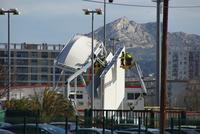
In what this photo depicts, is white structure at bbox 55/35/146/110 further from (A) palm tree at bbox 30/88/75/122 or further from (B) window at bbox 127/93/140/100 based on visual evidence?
(A) palm tree at bbox 30/88/75/122

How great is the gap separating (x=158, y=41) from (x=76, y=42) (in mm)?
30199

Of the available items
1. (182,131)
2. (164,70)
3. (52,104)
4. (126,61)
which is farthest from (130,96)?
(164,70)

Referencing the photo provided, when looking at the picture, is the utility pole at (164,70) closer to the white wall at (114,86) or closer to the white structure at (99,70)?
the white structure at (99,70)

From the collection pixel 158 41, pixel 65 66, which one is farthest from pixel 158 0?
pixel 65 66

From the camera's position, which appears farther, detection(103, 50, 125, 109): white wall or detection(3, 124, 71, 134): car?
detection(103, 50, 125, 109): white wall

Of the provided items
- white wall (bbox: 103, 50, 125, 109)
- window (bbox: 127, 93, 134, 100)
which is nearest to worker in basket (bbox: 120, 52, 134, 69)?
white wall (bbox: 103, 50, 125, 109)

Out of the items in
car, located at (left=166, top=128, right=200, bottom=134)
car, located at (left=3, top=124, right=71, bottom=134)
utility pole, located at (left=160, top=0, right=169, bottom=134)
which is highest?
utility pole, located at (left=160, top=0, right=169, bottom=134)

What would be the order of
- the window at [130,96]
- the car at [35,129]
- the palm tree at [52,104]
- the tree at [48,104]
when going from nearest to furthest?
the car at [35,129] < the tree at [48,104] < the palm tree at [52,104] < the window at [130,96]

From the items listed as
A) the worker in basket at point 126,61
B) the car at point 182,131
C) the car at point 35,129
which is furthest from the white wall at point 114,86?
the car at point 35,129

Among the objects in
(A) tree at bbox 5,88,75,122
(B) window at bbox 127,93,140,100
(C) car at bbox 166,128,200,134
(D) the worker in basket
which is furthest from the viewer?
(B) window at bbox 127,93,140,100

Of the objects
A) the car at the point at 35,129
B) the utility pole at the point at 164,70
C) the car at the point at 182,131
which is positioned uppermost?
the utility pole at the point at 164,70

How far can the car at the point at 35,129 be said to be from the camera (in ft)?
93.3

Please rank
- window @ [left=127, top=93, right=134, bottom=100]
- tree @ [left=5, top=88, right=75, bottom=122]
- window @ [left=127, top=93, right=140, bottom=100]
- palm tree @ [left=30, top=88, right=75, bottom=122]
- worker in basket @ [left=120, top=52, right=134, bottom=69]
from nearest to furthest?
tree @ [left=5, top=88, right=75, bottom=122]
palm tree @ [left=30, top=88, right=75, bottom=122]
worker in basket @ [left=120, top=52, right=134, bottom=69]
window @ [left=127, top=93, right=140, bottom=100]
window @ [left=127, top=93, right=134, bottom=100]

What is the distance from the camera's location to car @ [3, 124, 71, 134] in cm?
2842
